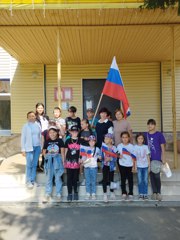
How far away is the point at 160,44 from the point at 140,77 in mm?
2555

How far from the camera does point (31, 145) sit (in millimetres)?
6906

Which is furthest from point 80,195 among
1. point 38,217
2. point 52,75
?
point 52,75

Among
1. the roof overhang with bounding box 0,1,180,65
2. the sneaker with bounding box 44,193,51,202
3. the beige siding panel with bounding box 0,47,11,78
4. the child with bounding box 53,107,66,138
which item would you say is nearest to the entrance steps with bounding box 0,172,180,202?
the sneaker with bounding box 44,193,51,202

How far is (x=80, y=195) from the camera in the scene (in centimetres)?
683

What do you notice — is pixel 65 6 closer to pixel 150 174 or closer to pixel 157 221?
pixel 150 174

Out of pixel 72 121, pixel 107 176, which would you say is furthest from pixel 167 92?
pixel 107 176

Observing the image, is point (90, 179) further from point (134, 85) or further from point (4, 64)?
point (4, 64)

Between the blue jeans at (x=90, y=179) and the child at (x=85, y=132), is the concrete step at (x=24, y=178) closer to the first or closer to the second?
the blue jeans at (x=90, y=179)

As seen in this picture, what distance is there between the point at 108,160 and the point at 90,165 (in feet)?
1.18

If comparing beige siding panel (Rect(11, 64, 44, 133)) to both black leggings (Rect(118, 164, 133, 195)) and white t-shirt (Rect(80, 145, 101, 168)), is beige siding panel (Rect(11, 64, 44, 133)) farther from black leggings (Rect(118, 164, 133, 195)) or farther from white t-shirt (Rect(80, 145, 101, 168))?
black leggings (Rect(118, 164, 133, 195))

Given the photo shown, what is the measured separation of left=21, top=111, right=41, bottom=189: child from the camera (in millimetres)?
6879

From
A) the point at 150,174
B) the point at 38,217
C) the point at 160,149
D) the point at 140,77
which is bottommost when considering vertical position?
the point at 38,217

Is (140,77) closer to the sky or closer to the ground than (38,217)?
closer to the sky

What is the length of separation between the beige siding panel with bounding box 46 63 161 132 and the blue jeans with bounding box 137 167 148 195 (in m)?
5.42
